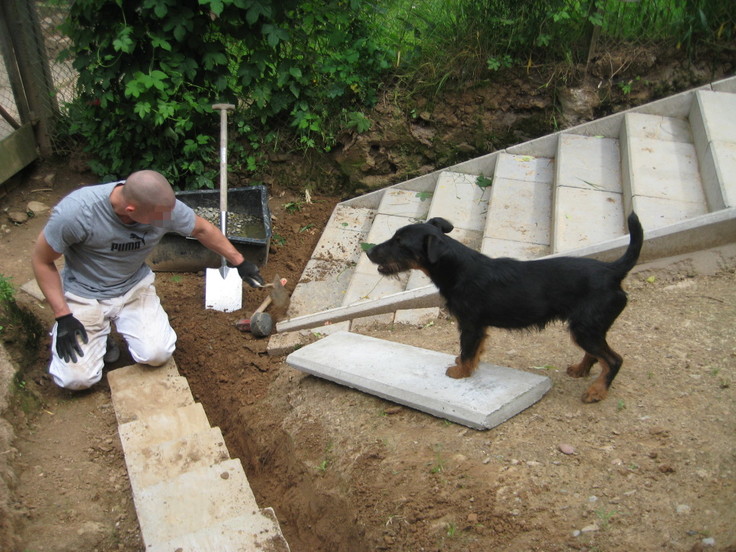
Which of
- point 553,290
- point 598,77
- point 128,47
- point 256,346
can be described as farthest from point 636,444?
point 128,47

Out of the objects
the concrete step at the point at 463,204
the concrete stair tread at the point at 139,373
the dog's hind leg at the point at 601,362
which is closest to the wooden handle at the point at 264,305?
the concrete stair tread at the point at 139,373

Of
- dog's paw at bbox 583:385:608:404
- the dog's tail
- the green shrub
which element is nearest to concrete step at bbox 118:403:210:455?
dog's paw at bbox 583:385:608:404

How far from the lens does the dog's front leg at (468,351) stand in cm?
392

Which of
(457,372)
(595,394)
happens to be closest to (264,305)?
(457,372)

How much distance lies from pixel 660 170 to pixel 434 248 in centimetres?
315

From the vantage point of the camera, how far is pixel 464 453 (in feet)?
11.7

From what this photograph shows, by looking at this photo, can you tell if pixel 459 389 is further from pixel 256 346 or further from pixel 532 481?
pixel 256 346

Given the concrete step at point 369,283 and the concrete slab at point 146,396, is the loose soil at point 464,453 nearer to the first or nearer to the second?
the concrete slab at point 146,396

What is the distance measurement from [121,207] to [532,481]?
309 centimetres

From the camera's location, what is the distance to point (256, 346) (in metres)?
5.59

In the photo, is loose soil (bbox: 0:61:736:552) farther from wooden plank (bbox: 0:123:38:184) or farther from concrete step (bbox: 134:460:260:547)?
wooden plank (bbox: 0:123:38:184)

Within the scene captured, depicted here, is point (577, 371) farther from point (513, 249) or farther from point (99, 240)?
point (99, 240)

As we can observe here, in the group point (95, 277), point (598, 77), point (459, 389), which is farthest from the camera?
point (598, 77)

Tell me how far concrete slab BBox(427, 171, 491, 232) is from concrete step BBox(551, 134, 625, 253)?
82 centimetres
